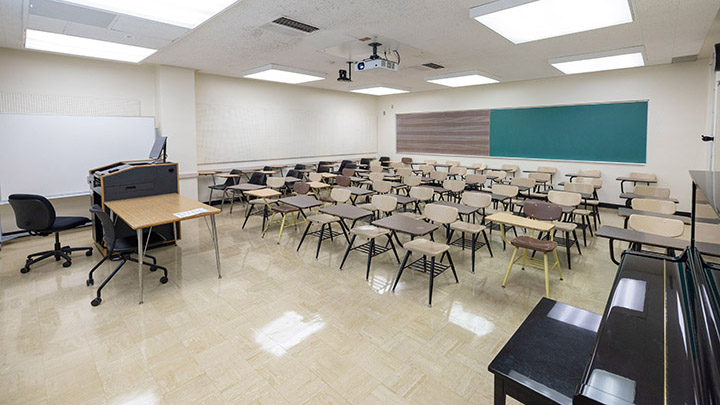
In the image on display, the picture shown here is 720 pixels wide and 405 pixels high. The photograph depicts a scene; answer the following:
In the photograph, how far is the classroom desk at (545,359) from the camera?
1311mm

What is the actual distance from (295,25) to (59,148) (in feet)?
15.1

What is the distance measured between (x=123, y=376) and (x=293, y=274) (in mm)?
2024

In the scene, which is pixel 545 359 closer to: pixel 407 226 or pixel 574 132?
pixel 407 226

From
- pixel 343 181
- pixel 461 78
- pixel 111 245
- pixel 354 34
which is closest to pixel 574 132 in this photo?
pixel 461 78

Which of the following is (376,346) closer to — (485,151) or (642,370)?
(642,370)

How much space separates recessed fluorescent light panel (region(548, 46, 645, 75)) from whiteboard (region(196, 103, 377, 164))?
6.48m

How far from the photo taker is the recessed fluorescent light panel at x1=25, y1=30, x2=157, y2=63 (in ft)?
15.6

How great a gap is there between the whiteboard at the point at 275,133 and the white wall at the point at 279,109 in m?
0.02

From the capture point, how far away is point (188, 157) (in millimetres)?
7363

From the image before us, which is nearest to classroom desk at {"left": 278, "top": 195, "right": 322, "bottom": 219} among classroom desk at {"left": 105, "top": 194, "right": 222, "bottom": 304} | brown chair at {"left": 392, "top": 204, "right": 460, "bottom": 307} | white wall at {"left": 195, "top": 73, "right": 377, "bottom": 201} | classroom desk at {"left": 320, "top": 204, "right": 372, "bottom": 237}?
classroom desk at {"left": 320, "top": 204, "right": 372, "bottom": 237}

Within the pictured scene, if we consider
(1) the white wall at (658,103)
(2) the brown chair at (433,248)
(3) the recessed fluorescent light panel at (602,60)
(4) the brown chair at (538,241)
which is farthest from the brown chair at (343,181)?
(1) the white wall at (658,103)

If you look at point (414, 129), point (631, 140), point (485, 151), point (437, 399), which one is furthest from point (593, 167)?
point (437, 399)

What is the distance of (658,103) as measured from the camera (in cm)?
738

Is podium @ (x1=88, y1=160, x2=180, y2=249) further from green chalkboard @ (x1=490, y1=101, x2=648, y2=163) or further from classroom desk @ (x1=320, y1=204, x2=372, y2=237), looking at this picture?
green chalkboard @ (x1=490, y1=101, x2=648, y2=163)
